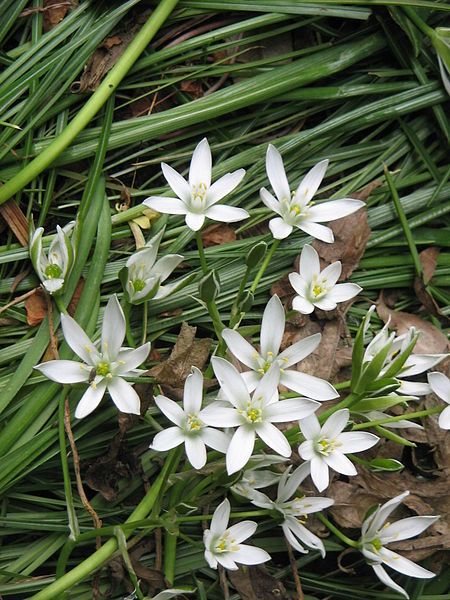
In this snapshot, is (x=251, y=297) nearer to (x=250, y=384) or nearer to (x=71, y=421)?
(x=250, y=384)

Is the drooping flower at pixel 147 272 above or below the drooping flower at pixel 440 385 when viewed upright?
above

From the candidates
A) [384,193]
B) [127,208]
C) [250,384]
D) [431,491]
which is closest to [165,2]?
[127,208]

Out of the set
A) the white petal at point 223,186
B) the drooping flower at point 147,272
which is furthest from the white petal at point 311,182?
the drooping flower at point 147,272

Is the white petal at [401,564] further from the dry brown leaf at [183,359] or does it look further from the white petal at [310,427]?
the dry brown leaf at [183,359]

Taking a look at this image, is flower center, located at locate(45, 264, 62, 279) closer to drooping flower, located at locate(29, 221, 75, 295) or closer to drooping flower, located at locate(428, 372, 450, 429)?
drooping flower, located at locate(29, 221, 75, 295)

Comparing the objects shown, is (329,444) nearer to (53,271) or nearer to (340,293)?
(340,293)

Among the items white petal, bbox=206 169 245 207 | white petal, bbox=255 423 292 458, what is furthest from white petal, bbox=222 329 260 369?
white petal, bbox=206 169 245 207

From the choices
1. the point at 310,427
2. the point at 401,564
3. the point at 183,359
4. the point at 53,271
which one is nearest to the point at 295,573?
the point at 401,564
